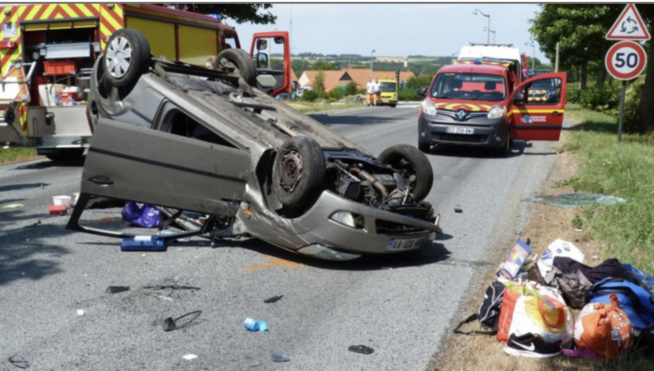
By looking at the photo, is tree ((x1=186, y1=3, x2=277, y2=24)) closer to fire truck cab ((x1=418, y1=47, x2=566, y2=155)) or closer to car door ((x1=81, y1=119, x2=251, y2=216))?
fire truck cab ((x1=418, y1=47, x2=566, y2=155))

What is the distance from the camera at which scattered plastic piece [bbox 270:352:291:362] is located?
4.51 meters

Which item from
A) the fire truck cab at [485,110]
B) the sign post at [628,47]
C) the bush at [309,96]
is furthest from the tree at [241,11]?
the bush at [309,96]

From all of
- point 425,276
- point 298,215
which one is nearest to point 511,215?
point 425,276

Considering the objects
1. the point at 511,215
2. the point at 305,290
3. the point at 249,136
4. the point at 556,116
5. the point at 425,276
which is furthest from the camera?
the point at 556,116

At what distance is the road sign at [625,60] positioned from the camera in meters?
13.9

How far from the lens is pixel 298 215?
6.55m

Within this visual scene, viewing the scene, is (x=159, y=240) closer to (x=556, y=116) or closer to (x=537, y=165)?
(x=537, y=165)

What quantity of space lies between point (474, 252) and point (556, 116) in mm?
9167

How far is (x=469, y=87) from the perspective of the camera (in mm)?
16500

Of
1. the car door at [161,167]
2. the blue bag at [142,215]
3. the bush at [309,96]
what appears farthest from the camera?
the bush at [309,96]

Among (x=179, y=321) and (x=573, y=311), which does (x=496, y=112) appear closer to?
(x=573, y=311)

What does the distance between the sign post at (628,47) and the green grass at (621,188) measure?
1552 millimetres

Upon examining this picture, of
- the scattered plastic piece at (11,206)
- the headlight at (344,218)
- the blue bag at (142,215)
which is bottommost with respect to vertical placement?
the scattered plastic piece at (11,206)

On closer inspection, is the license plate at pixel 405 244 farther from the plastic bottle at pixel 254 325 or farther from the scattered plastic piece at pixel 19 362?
the scattered plastic piece at pixel 19 362
